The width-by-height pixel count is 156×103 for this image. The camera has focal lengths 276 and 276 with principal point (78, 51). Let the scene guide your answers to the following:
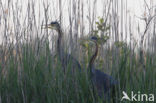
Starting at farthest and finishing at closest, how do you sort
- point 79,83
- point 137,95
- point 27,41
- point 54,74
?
point 27,41
point 79,83
point 54,74
point 137,95

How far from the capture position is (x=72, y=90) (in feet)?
7.38

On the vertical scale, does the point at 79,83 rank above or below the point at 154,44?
below

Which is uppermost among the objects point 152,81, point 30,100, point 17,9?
point 17,9

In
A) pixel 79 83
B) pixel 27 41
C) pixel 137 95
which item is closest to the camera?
pixel 137 95

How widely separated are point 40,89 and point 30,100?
148 millimetres

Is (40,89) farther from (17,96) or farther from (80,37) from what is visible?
(80,37)

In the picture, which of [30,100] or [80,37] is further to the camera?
[80,37]

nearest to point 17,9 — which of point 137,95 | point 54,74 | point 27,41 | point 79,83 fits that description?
point 27,41

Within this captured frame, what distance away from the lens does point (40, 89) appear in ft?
7.53

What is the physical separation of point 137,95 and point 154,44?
618 millimetres

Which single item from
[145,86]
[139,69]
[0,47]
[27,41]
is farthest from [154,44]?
[0,47]

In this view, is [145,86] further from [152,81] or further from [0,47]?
[0,47]

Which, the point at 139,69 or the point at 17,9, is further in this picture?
the point at 139,69

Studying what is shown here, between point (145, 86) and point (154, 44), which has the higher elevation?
point (154, 44)
